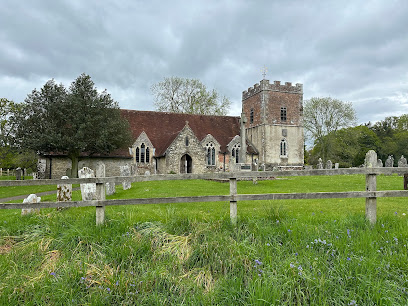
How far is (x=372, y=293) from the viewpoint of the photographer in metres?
3.16

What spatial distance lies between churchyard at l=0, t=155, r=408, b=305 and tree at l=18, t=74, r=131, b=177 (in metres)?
19.0

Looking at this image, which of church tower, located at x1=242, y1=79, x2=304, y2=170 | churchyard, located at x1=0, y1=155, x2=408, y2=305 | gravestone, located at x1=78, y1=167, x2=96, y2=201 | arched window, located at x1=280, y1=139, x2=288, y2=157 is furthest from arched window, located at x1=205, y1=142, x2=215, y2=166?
churchyard, located at x1=0, y1=155, x2=408, y2=305

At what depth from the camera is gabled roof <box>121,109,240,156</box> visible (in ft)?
102

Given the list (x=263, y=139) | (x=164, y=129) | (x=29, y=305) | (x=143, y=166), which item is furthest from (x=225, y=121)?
(x=29, y=305)

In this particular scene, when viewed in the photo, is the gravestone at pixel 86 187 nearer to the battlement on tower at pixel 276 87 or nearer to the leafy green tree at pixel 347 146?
the battlement on tower at pixel 276 87

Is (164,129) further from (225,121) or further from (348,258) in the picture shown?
(348,258)

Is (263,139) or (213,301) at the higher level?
(263,139)

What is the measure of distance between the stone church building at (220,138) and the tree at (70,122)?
4001mm

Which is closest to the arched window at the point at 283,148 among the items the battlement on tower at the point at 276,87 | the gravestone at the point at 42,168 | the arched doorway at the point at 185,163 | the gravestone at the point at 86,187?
the battlement on tower at the point at 276,87

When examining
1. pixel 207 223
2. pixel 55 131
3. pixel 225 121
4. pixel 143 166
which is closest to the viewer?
pixel 207 223

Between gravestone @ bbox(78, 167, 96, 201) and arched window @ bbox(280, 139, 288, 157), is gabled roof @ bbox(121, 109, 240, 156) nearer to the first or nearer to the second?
arched window @ bbox(280, 139, 288, 157)

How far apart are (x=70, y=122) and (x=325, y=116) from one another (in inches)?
1557

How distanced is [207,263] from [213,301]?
910 millimetres

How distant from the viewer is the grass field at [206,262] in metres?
3.23
